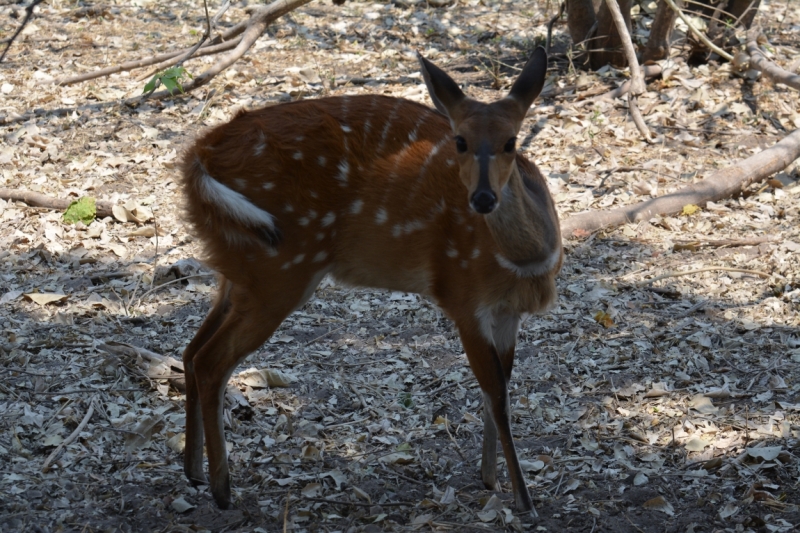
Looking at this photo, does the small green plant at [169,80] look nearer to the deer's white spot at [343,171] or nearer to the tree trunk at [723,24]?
the deer's white spot at [343,171]

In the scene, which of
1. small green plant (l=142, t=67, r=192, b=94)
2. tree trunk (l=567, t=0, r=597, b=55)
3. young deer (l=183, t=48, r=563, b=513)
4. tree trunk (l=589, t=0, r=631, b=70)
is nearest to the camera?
young deer (l=183, t=48, r=563, b=513)

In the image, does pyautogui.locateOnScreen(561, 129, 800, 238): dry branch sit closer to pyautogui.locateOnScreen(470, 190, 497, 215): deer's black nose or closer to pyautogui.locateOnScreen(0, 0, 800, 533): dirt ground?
pyautogui.locateOnScreen(0, 0, 800, 533): dirt ground

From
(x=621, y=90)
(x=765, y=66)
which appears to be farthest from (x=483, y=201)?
(x=765, y=66)

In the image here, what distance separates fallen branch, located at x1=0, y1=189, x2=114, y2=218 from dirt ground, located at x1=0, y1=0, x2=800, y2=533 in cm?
10

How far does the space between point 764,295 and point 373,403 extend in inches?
97.7

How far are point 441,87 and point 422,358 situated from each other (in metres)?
1.85

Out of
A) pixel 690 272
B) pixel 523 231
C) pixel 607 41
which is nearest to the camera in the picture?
pixel 523 231

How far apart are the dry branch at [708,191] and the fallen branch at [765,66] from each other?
0.61 meters

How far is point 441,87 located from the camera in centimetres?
352

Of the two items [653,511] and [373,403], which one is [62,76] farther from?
[653,511]

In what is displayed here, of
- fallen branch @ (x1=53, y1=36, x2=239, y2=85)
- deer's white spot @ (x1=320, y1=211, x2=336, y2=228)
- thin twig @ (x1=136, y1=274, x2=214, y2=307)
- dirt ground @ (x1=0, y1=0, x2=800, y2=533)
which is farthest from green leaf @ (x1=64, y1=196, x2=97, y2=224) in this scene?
deer's white spot @ (x1=320, y1=211, x2=336, y2=228)

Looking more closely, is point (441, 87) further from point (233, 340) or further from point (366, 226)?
point (233, 340)

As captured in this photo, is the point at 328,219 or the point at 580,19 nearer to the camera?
the point at 328,219

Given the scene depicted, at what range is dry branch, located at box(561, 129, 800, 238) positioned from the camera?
6.07 meters
